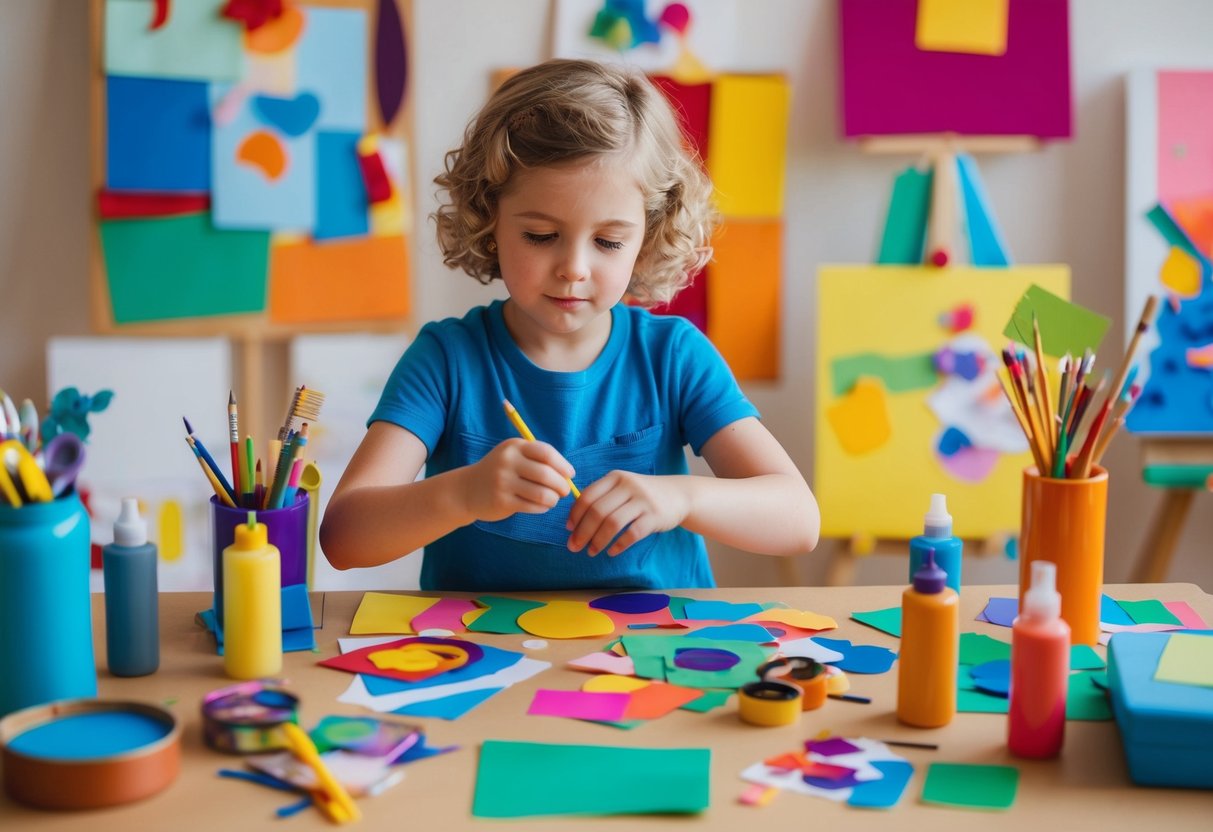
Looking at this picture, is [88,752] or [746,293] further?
[746,293]

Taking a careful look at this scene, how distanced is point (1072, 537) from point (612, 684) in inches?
15.9

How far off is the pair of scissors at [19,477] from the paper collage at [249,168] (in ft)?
4.62

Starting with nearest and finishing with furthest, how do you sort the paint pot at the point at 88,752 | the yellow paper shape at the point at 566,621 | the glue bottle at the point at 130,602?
the paint pot at the point at 88,752 → the glue bottle at the point at 130,602 → the yellow paper shape at the point at 566,621

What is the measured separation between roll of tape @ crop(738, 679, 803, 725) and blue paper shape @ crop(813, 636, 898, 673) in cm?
11

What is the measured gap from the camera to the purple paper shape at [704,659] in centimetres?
99

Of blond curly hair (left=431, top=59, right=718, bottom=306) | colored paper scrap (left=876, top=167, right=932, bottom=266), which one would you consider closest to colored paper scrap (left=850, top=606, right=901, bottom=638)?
blond curly hair (left=431, top=59, right=718, bottom=306)

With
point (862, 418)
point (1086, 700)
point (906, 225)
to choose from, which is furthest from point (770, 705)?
point (906, 225)

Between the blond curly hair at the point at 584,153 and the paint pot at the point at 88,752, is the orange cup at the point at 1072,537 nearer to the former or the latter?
the blond curly hair at the point at 584,153

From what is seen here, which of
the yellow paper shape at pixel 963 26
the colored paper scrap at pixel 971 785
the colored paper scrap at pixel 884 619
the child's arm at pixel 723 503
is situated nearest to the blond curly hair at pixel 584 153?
the child's arm at pixel 723 503

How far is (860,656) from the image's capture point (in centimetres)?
102

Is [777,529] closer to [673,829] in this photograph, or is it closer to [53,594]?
[673,829]

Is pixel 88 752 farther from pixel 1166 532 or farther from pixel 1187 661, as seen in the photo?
pixel 1166 532

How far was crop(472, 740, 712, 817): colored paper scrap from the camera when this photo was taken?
770 millimetres

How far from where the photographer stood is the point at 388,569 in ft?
7.64
